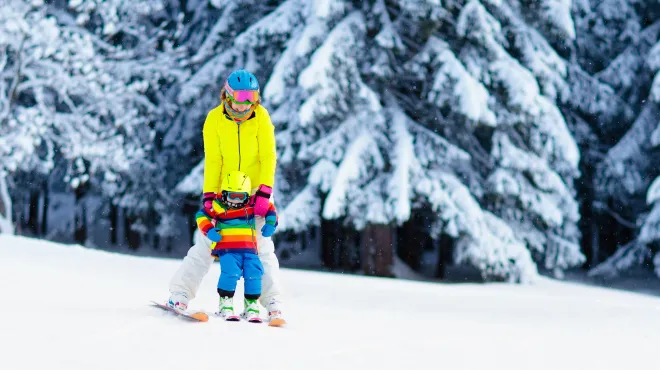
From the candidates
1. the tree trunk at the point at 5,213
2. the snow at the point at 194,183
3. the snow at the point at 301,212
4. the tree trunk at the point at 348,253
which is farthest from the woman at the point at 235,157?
the tree trunk at the point at 5,213

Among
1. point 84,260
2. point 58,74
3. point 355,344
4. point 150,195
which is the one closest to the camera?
point 355,344

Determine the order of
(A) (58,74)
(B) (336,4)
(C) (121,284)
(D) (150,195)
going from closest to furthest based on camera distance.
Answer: (C) (121,284), (B) (336,4), (A) (58,74), (D) (150,195)

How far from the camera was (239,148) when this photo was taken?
5793mm

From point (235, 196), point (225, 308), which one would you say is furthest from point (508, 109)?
point (225, 308)

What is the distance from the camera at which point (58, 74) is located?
599 inches

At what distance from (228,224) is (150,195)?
13782mm

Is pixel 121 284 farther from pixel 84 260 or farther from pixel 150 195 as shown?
pixel 150 195

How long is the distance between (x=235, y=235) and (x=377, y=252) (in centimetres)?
838

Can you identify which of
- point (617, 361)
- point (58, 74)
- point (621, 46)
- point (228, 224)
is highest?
point (621, 46)

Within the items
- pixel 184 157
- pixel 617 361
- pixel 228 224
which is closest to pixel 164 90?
pixel 184 157

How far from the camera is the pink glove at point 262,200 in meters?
5.68

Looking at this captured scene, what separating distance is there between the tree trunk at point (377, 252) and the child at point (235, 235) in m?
8.10

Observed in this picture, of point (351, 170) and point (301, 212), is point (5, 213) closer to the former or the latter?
point (301, 212)

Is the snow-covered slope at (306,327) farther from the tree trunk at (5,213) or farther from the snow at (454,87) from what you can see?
the tree trunk at (5,213)
